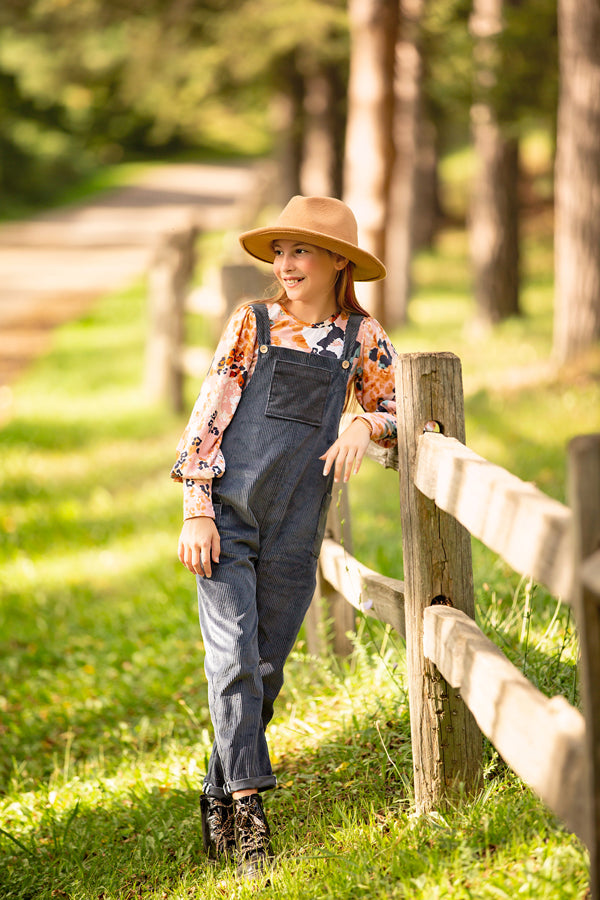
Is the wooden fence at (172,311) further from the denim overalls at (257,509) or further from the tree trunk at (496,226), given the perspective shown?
the denim overalls at (257,509)

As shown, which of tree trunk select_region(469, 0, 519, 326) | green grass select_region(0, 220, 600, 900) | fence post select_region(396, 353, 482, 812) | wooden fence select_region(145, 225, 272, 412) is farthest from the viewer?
tree trunk select_region(469, 0, 519, 326)

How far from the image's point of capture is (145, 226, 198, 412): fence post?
9.75 meters

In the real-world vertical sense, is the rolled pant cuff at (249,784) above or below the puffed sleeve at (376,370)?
below

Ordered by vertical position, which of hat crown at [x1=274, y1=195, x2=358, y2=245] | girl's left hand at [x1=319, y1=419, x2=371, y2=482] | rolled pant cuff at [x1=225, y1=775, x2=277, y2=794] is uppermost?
hat crown at [x1=274, y1=195, x2=358, y2=245]

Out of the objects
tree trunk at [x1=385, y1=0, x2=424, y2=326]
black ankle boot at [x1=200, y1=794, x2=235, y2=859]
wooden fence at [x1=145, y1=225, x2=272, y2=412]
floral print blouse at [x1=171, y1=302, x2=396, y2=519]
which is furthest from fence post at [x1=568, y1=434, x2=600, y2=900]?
tree trunk at [x1=385, y1=0, x2=424, y2=326]

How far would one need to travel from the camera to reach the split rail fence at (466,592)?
6.08ft

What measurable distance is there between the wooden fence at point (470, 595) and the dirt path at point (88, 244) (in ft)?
24.3

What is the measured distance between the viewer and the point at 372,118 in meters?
8.56

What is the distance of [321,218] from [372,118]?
6.13 metres

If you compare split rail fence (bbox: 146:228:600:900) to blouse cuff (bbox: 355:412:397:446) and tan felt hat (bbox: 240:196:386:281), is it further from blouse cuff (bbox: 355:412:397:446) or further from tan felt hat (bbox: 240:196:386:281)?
tan felt hat (bbox: 240:196:386:281)

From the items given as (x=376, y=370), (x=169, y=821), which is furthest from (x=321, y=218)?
(x=169, y=821)

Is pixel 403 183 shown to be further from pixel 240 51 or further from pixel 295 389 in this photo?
pixel 295 389

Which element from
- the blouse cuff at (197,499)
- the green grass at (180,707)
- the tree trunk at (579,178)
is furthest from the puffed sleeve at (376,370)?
the tree trunk at (579,178)

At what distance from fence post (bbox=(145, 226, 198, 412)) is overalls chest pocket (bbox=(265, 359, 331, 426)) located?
6926 mm
